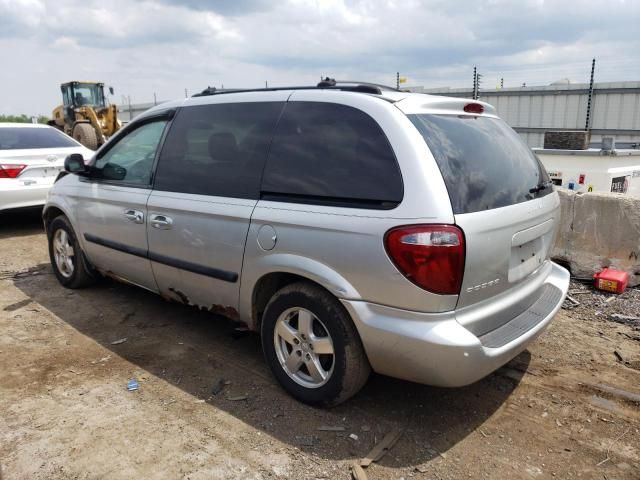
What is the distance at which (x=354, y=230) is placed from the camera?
8.76 ft

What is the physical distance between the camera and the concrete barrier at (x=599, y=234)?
5.04 meters

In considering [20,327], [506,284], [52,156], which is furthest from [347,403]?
[52,156]

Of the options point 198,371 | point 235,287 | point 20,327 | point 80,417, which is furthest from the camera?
point 20,327

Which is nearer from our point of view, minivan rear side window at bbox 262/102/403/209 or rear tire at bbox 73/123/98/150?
minivan rear side window at bbox 262/102/403/209

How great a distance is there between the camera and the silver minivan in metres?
2.56

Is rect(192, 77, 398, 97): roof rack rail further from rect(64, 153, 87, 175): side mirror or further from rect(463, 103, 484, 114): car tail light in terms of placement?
rect(64, 153, 87, 175): side mirror

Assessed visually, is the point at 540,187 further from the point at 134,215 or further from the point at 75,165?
the point at 75,165

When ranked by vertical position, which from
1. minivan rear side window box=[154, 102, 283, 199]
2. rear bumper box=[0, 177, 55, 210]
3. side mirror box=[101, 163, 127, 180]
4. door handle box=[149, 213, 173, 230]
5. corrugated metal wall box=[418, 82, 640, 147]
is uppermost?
corrugated metal wall box=[418, 82, 640, 147]

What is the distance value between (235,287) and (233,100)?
1.30 meters

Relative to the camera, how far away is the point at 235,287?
10.9ft

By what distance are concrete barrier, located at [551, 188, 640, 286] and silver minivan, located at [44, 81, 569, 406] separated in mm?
1896

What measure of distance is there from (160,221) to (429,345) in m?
2.16

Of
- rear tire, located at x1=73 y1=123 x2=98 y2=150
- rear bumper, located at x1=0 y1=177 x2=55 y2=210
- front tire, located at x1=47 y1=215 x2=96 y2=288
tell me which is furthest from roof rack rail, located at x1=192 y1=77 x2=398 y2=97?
rear tire, located at x1=73 y1=123 x2=98 y2=150

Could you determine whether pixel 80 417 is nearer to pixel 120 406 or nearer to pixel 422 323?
pixel 120 406
